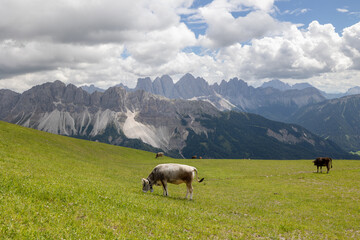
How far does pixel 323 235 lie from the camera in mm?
17812

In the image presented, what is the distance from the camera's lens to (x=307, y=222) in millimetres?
20953

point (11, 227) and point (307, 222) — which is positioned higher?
point (11, 227)

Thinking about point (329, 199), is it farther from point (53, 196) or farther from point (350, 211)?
point (53, 196)

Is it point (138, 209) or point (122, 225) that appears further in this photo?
point (138, 209)

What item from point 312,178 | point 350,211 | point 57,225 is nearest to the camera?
point 57,225

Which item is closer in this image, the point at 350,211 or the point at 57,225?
the point at 57,225

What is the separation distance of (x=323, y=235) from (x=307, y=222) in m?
3.21

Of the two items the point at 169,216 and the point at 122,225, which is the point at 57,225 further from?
the point at 169,216

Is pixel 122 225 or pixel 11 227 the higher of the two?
pixel 11 227

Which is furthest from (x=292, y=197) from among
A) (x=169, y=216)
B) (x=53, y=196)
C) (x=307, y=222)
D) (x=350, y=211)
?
(x=53, y=196)

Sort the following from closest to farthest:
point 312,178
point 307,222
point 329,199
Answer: point 307,222
point 329,199
point 312,178

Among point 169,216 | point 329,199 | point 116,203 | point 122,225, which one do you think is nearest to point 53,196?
point 116,203

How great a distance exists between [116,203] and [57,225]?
19.7 feet

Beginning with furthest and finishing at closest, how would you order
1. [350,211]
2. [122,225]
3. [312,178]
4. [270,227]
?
[312,178], [350,211], [270,227], [122,225]
